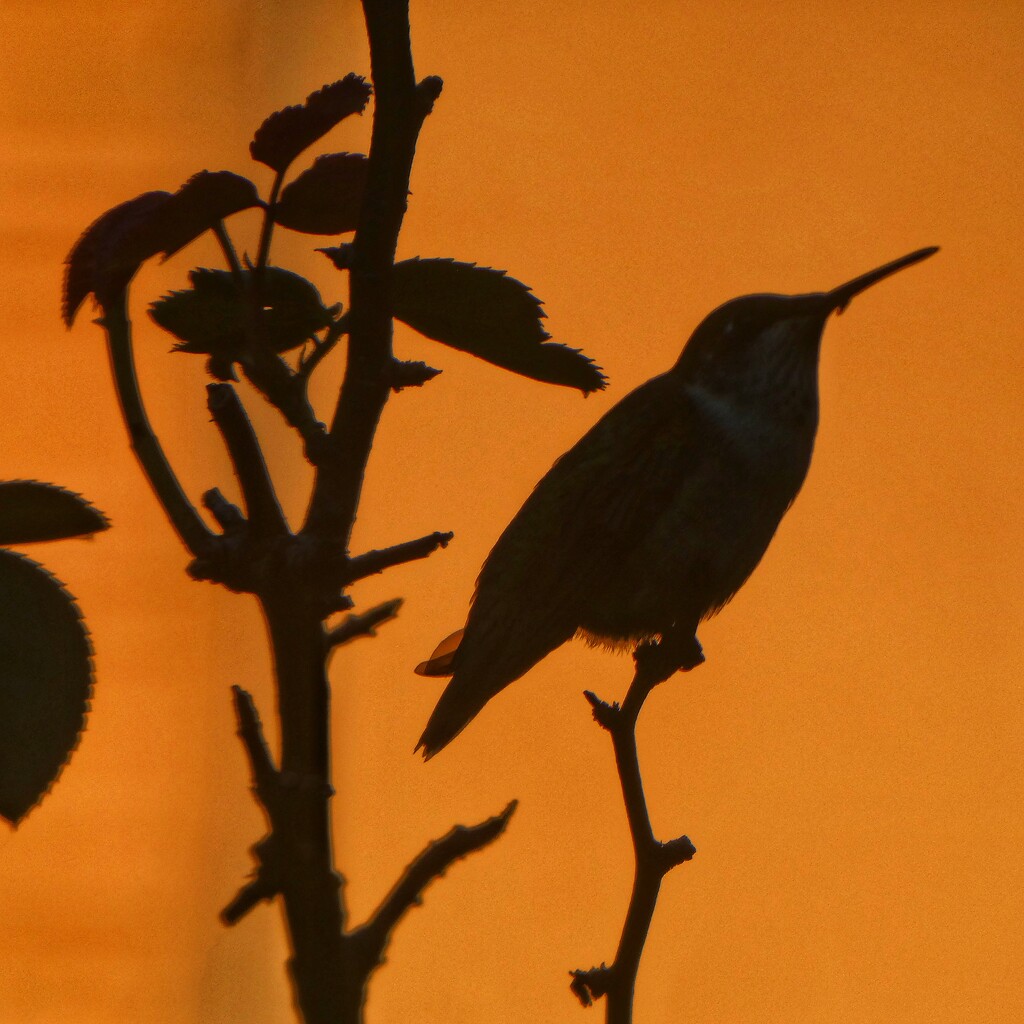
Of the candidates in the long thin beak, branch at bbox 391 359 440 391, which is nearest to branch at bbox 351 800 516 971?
branch at bbox 391 359 440 391

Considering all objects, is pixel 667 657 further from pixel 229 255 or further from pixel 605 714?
pixel 229 255

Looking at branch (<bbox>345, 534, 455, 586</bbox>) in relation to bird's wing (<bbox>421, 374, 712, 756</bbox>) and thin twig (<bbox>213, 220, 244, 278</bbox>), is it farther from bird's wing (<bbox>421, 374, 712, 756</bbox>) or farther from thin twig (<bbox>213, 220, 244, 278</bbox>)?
bird's wing (<bbox>421, 374, 712, 756</bbox>)

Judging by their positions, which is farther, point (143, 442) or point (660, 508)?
point (660, 508)

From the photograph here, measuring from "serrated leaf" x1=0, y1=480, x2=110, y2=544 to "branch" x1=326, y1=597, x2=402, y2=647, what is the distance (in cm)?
8

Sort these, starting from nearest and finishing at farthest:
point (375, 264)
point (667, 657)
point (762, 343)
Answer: point (375, 264), point (667, 657), point (762, 343)

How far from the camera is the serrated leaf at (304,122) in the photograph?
362 mm

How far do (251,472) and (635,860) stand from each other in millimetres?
182

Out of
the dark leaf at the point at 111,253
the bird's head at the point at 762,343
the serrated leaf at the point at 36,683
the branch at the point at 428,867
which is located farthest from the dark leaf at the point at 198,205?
the bird's head at the point at 762,343

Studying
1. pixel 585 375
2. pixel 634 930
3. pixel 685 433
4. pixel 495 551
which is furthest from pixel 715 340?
pixel 634 930

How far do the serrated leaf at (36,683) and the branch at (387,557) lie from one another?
83 mm

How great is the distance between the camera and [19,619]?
1.10 ft

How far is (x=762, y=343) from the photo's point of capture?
65cm

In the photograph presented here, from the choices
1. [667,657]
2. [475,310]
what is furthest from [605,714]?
[475,310]

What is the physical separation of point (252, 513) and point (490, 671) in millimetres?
245
